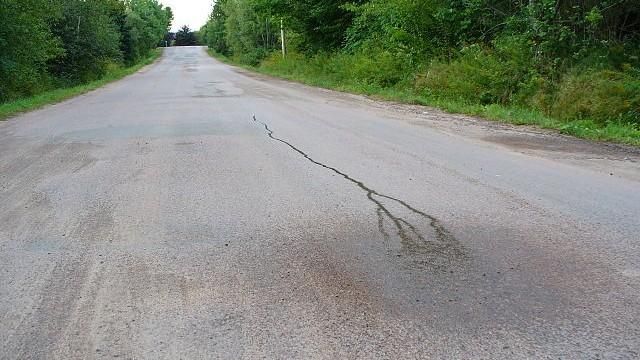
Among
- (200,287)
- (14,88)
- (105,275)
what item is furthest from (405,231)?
(14,88)

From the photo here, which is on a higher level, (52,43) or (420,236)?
(52,43)

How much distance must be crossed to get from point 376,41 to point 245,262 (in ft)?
62.8

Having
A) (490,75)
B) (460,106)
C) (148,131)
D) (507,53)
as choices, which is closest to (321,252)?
(148,131)

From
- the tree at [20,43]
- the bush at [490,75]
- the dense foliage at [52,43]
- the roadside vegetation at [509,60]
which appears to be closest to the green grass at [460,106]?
the roadside vegetation at [509,60]

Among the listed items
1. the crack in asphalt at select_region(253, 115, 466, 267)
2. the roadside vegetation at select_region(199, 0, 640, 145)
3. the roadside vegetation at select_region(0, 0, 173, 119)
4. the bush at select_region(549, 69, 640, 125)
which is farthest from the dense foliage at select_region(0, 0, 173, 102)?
the crack in asphalt at select_region(253, 115, 466, 267)

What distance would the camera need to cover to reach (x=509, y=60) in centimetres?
1377

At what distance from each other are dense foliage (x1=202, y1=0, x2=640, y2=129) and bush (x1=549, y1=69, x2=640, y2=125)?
19mm

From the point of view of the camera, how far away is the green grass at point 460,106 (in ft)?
30.4

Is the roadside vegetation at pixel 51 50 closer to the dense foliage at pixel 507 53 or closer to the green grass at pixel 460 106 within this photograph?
the green grass at pixel 460 106

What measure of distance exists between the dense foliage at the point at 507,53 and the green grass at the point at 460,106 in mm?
221

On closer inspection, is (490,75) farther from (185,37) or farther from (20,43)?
(185,37)

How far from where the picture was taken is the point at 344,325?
301 centimetres

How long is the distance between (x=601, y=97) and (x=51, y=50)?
73.3 feet

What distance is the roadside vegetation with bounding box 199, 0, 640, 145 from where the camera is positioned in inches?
423
